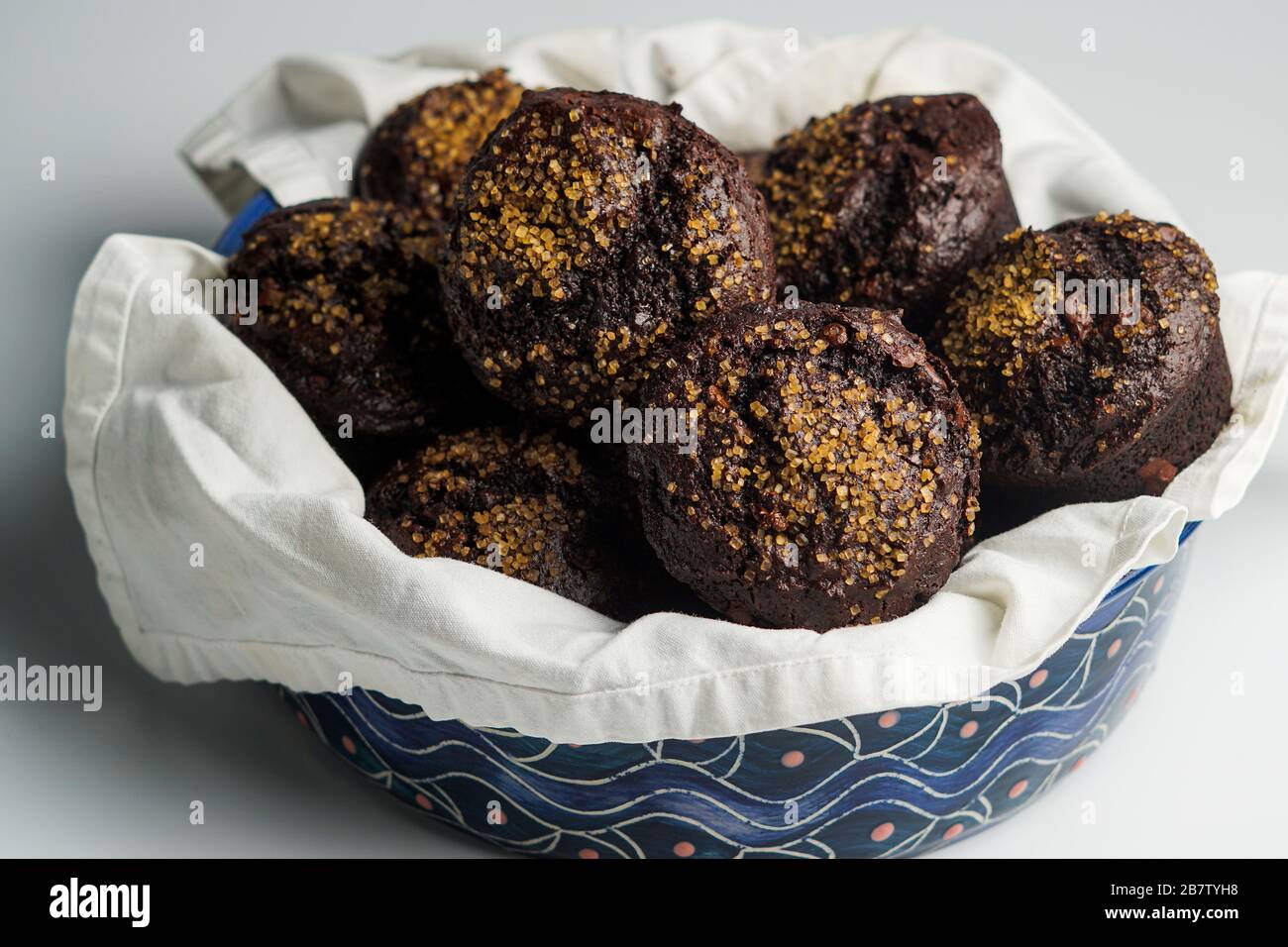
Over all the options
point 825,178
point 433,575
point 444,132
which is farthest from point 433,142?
point 433,575

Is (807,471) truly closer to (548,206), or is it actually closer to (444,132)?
(548,206)

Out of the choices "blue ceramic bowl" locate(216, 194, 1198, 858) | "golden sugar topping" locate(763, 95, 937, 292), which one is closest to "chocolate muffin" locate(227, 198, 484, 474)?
"blue ceramic bowl" locate(216, 194, 1198, 858)

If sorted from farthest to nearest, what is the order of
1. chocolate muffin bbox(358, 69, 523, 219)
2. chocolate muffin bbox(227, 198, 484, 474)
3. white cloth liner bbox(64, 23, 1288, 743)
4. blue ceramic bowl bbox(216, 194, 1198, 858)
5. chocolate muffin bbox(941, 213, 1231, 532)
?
chocolate muffin bbox(358, 69, 523, 219) → chocolate muffin bbox(227, 198, 484, 474) → chocolate muffin bbox(941, 213, 1231, 532) → blue ceramic bowl bbox(216, 194, 1198, 858) → white cloth liner bbox(64, 23, 1288, 743)

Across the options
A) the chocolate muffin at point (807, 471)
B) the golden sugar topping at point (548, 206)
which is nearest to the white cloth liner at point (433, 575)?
the chocolate muffin at point (807, 471)

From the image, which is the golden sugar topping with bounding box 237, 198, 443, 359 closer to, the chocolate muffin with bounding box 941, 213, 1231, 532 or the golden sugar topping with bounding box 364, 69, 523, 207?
the golden sugar topping with bounding box 364, 69, 523, 207

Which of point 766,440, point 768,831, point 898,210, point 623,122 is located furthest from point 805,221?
point 768,831

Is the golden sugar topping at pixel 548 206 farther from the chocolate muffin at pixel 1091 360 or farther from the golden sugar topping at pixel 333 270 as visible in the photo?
the chocolate muffin at pixel 1091 360
